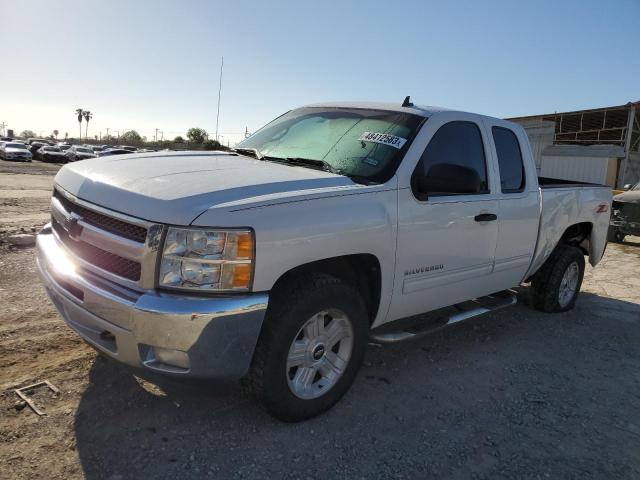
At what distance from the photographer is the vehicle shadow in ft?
8.86

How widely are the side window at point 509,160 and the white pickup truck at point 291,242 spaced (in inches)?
0.8

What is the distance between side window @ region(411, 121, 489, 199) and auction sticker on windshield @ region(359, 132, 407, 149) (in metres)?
0.19

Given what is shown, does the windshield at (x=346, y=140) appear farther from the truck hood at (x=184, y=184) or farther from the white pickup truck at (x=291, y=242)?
the truck hood at (x=184, y=184)

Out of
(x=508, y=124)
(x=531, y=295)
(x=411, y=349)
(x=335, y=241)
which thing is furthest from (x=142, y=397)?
(x=531, y=295)

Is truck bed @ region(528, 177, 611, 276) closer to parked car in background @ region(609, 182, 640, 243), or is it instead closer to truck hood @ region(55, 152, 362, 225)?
truck hood @ region(55, 152, 362, 225)

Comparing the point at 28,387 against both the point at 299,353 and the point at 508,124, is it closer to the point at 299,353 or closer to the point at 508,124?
the point at 299,353

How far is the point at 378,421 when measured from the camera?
321 cm

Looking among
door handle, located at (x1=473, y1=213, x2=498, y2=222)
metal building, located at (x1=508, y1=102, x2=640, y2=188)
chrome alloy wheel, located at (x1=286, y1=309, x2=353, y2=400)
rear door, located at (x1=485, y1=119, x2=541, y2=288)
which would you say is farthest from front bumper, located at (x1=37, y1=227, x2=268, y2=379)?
metal building, located at (x1=508, y1=102, x2=640, y2=188)

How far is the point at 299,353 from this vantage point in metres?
3.01

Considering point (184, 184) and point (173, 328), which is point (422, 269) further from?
point (173, 328)

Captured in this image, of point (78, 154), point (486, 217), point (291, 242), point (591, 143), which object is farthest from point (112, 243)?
point (78, 154)

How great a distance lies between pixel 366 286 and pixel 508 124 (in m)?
2.28

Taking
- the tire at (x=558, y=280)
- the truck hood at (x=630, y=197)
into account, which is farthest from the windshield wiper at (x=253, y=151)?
the truck hood at (x=630, y=197)

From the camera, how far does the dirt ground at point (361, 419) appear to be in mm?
2691
